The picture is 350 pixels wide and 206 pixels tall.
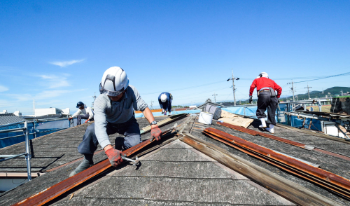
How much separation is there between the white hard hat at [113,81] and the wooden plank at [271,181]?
54.6 inches

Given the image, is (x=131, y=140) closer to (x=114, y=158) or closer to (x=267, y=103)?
(x=114, y=158)

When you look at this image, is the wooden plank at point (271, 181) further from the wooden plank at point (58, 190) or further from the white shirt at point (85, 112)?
the white shirt at point (85, 112)

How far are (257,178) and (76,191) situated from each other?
5.69ft

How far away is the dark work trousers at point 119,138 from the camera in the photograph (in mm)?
2666

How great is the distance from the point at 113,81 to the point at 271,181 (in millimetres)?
2164

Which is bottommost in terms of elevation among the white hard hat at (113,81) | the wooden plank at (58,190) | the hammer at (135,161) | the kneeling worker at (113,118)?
the wooden plank at (58,190)

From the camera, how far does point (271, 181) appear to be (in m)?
1.49

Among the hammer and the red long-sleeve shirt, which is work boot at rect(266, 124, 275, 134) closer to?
the red long-sleeve shirt

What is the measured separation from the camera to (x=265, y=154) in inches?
80.6

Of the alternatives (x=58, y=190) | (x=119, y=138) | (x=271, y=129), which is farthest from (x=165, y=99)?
(x=58, y=190)

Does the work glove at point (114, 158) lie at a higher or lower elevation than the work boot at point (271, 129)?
higher

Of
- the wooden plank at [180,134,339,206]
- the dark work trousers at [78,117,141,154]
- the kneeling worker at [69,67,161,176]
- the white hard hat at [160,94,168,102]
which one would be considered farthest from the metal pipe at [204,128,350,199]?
the white hard hat at [160,94,168,102]

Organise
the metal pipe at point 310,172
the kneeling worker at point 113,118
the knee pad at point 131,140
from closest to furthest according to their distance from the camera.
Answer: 1. the metal pipe at point 310,172
2. the kneeling worker at point 113,118
3. the knee pad at point 131,140

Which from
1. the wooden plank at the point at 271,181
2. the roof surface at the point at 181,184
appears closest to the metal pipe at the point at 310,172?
the roof surface at the point at 181,184
